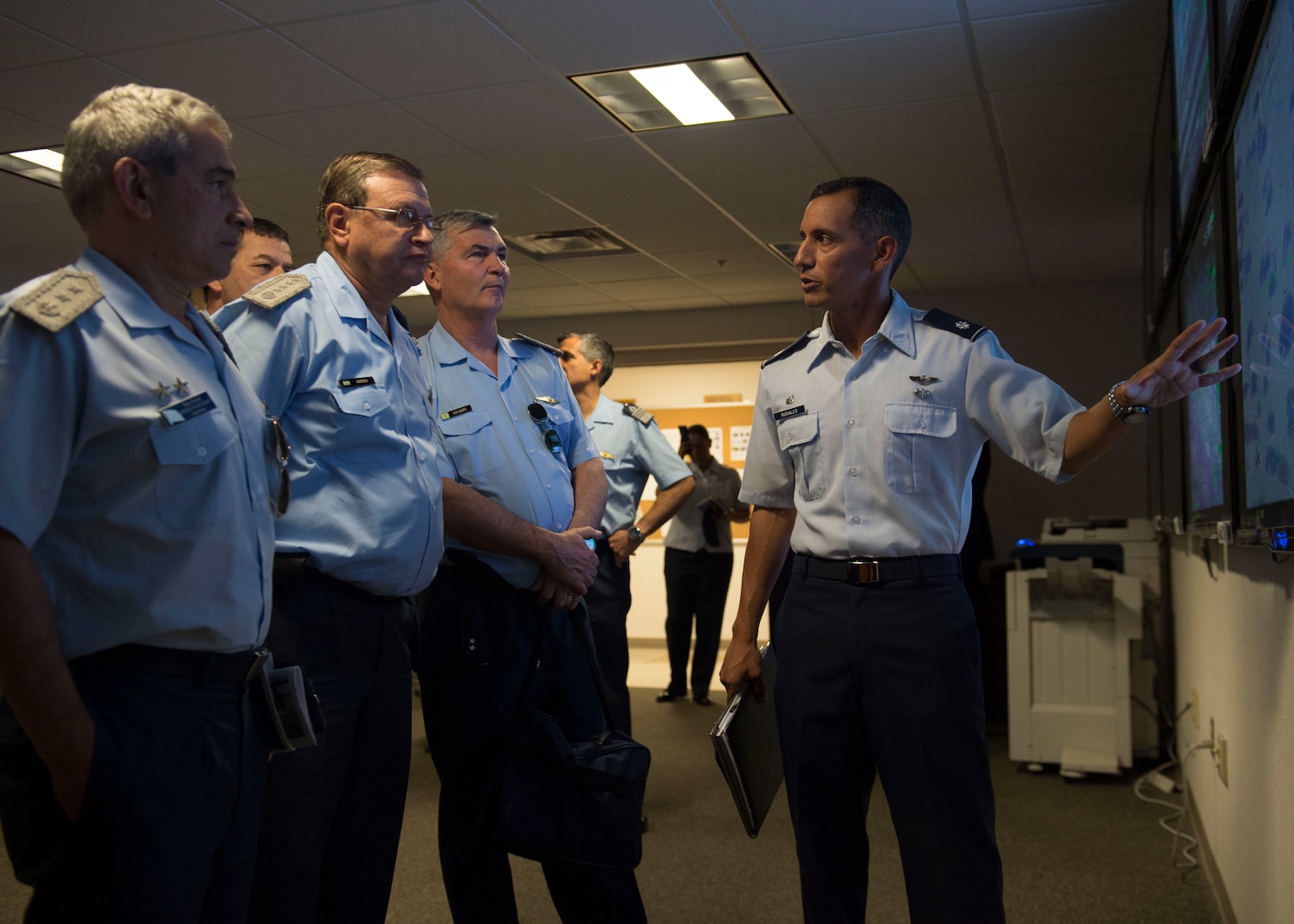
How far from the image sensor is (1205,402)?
268 centimetres

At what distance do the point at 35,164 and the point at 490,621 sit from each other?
4243 mm

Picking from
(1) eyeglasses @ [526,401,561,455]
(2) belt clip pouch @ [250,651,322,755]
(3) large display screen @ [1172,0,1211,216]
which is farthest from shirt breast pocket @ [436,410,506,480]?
(3) large display screen @ [1172,0,1211,216]

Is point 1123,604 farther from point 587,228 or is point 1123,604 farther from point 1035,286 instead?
point 1035,286

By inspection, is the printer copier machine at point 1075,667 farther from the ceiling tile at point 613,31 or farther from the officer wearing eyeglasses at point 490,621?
the officer wearing eyeglasses at point 490,621

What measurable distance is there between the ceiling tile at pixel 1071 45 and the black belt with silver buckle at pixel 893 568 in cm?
242

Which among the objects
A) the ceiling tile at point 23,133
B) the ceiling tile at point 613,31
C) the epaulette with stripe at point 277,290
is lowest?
the epaulette with stripe at point 277,290

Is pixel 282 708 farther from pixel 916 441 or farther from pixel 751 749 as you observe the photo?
pixel 916 441

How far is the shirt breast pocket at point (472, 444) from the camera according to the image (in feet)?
6.86

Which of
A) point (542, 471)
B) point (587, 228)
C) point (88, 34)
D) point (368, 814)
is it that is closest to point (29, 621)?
point (368, 814)

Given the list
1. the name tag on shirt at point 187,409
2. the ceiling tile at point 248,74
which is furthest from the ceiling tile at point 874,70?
the name tag on shirt at point 187,409

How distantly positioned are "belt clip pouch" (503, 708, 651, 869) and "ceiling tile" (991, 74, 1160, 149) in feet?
11.0

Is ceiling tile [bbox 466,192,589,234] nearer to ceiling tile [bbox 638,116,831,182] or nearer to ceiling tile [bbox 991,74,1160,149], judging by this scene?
ceiling tile [bbox 638,116,831,182]

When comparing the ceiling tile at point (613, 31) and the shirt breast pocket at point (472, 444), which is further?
the ceiling tile at point (613, 31)

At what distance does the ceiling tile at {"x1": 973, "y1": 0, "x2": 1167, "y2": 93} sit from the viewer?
135 inches
